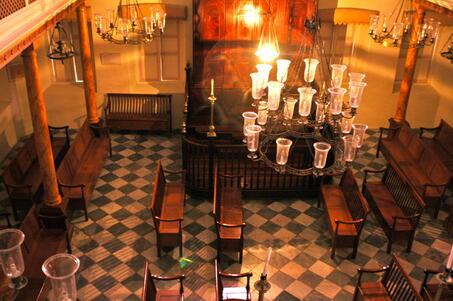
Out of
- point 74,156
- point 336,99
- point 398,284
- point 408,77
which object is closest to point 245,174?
point 74,156

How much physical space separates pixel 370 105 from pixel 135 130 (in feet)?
20.3

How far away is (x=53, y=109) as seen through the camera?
12312mm

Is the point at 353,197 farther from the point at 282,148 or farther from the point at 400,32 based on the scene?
the point at 282,148

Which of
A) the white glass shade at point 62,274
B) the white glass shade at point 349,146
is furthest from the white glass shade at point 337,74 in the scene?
the white glass shade at point 62,274

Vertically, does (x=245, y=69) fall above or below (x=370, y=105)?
above

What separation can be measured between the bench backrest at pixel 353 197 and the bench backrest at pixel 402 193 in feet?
2.96

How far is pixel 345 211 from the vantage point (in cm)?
873

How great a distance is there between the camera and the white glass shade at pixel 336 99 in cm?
570

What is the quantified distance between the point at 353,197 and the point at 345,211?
0.30 m

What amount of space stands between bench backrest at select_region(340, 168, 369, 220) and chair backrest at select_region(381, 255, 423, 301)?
3.88 ft

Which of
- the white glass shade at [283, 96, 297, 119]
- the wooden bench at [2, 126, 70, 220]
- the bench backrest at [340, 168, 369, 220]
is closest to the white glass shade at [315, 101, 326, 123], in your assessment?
the white glass shade at [283, 96, 297, 119]

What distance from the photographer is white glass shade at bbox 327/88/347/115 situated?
5703 millimetres

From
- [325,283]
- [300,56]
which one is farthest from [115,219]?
[300,56]

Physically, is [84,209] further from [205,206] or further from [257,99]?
[257,99]
